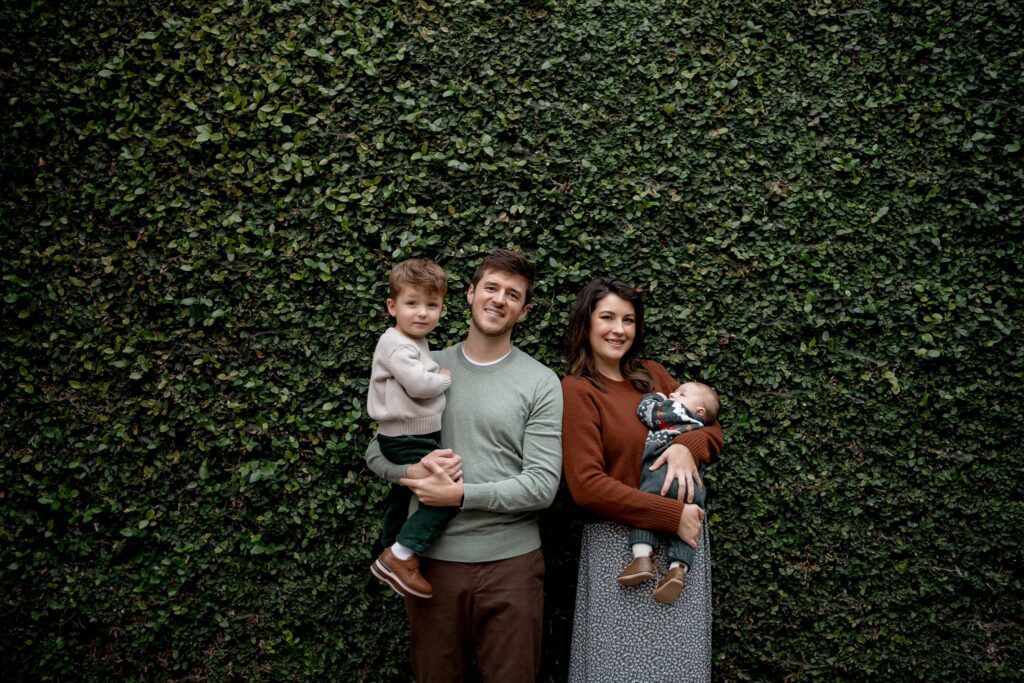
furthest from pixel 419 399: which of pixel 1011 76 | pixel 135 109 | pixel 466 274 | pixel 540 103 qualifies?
pixel 1011 76

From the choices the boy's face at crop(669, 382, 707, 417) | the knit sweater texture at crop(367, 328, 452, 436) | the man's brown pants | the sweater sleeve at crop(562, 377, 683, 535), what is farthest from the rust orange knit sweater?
the knit sweater texture at crop(367, 328, 452, 436)

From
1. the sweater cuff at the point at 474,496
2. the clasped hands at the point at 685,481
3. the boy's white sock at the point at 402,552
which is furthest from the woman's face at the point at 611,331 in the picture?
the boy's white sock at the point at 402,552

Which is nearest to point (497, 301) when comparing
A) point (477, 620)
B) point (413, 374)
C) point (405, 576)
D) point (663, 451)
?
point (413, 374)

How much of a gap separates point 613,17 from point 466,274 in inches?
65.7

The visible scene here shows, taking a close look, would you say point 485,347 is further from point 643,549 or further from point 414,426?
point 643,549

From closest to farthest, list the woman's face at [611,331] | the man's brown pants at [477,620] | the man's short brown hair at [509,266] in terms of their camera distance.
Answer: the man's brown pants at [477,620], the man's short brown hair at [509,266], the woman's face at [611,331]

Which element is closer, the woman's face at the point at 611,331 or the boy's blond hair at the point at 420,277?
the boy's blond hair at the point at 420,277

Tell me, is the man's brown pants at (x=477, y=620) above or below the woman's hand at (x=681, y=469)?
below

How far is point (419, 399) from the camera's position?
2.60m

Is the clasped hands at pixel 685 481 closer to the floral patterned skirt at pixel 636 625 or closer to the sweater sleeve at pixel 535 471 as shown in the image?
the floral patterned skirt at pixel 636 625

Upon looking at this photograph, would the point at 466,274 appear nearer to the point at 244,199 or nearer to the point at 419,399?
the point at 419,399

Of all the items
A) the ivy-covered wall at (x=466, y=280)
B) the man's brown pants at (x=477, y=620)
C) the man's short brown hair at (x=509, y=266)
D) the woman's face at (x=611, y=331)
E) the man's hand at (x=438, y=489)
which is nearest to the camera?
the man's hand at (x=438, y=489)

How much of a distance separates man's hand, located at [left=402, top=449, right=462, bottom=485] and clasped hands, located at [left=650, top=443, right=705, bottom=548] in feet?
2.75

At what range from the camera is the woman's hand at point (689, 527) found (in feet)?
8.32
